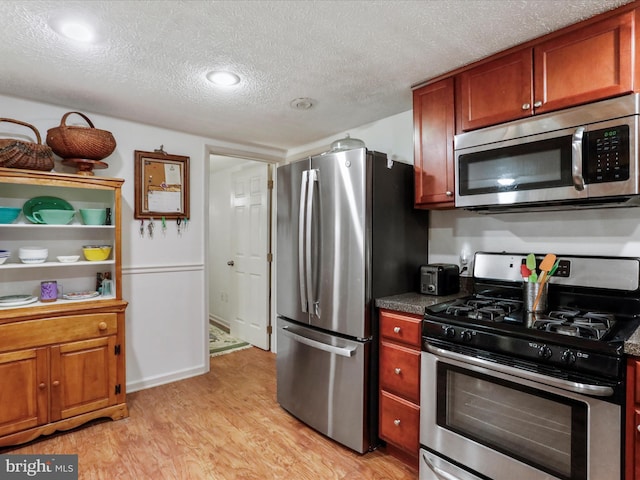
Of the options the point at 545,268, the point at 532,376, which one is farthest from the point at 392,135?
the point at 532,376

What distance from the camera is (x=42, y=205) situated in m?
2.51

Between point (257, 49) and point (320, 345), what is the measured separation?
172 centimetres

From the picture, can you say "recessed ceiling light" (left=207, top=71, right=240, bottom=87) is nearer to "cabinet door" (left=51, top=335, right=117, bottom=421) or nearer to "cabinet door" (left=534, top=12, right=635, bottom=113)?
"cabinet door" (left=534, top=12, right=635, bottom=113)

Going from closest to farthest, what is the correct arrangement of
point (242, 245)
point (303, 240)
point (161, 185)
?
point (303, 240)
point (161, 185)
point (242, 245)

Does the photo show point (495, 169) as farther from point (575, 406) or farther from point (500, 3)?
point (575, 406)

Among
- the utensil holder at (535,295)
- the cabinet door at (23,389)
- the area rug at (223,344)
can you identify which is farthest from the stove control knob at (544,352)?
the area rug at (223,344)

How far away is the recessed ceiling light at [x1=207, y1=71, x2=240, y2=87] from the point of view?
2057mm

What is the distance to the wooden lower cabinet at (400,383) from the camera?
193 cm

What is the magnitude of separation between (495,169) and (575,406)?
1.12 metres

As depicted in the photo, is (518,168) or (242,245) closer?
(518,168)

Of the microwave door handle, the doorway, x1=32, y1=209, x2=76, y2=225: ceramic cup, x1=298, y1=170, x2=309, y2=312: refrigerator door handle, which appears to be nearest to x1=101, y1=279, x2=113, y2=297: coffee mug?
x1=32, y1=209, x2=76, y2=225: ceramic cup

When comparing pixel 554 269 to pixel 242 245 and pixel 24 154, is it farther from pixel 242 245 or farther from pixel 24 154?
pixel 242 245

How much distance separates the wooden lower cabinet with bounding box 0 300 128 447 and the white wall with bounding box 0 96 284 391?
1.60 feet

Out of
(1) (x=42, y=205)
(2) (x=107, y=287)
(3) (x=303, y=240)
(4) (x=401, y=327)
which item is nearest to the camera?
(4) (x=401, y=327)
